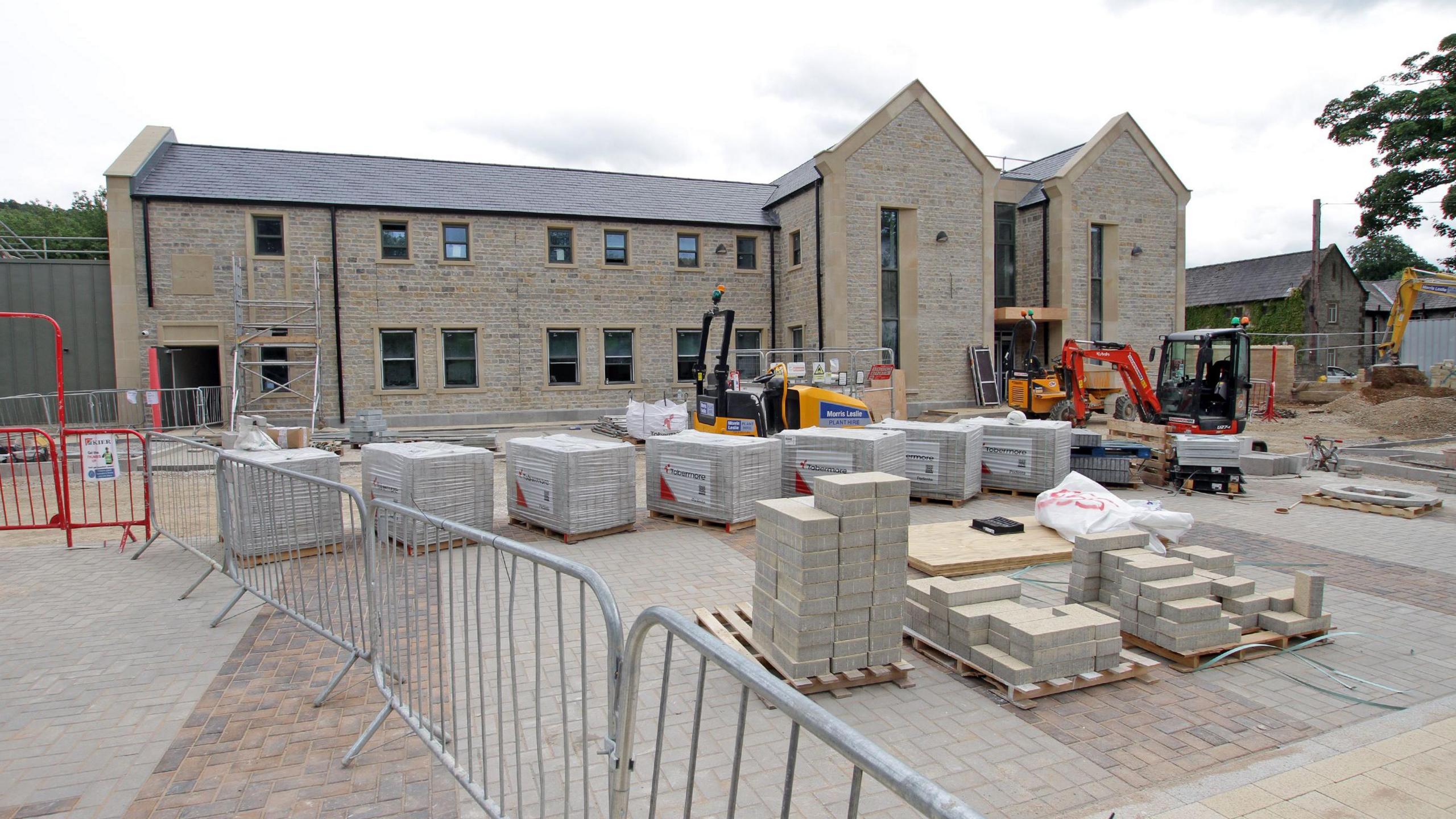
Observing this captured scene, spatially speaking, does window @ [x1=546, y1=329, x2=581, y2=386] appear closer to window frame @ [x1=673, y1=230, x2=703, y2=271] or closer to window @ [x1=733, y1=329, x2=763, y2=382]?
window frame @ [x1=673, y1=230, x2=703, y2=271]

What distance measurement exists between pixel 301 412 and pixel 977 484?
1849 cm

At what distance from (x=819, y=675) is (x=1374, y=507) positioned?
10.1 m

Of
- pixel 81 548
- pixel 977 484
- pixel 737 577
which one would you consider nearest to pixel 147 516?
pixel 81 548

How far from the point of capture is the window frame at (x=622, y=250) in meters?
23.8

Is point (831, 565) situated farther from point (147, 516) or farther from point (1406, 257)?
point (1406, 257)

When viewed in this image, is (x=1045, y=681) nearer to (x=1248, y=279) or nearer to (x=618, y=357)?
(x=618, y=357)

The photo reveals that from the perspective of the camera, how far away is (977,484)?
1134cm

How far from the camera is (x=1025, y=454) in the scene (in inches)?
441

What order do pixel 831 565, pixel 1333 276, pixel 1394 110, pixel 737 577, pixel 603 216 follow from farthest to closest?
1. pixel 1333 276
2. pixel 1394 110
3. pixel 603 216
4. pixel 737 577
5. pixel 831 565

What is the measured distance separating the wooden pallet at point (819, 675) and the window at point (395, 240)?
19.8m

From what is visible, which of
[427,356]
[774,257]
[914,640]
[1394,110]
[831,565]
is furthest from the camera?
[1394,110]

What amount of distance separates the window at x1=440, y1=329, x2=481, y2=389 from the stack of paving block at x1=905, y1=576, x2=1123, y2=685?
19404 mm

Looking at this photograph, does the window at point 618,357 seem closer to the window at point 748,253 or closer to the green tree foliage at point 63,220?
the window at point 748,253

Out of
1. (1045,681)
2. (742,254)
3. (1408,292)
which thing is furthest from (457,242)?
(1408,292)
